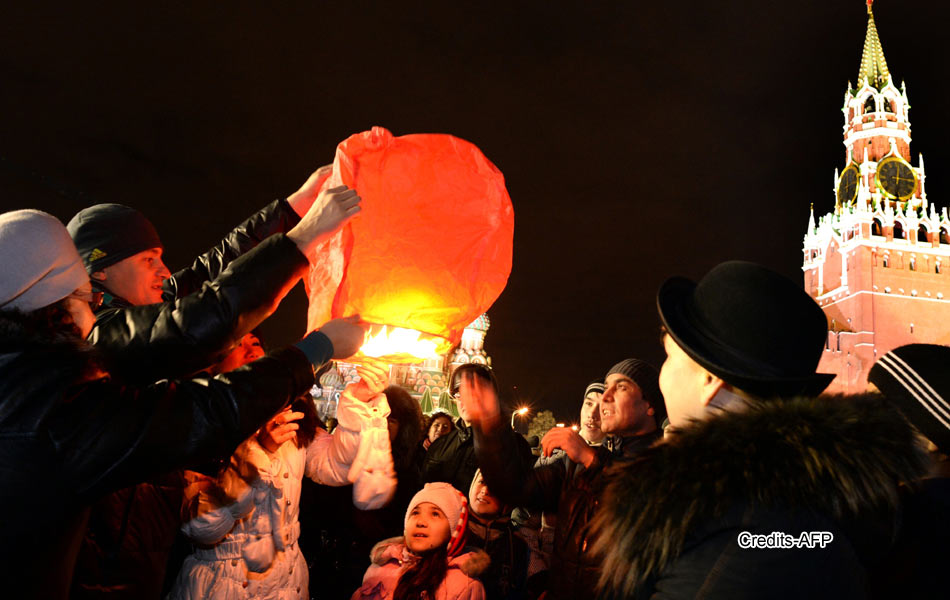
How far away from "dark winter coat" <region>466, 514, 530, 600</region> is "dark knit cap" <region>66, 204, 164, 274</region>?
303 cm

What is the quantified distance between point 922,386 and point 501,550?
3.34 m

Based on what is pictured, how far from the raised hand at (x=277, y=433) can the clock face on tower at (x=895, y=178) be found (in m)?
73.2

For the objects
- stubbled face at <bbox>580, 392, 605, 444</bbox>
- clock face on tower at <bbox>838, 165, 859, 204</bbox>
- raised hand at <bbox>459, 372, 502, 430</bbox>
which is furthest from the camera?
clock face on tower at <bbox>838, 165, 859, 204</bbox>

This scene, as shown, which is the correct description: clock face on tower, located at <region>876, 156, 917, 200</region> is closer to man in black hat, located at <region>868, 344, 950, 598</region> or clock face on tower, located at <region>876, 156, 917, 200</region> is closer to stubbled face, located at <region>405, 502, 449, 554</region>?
stubbled face, located at <region>405, 502, 449, 554</region>

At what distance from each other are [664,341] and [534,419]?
196 ft

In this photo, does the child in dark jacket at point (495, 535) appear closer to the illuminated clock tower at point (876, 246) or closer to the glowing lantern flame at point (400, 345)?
the glowing lantern flame at point (400, 345)

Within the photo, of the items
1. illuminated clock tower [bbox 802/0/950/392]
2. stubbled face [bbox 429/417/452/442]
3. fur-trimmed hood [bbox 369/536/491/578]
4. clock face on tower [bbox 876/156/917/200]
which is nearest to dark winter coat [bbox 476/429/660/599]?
fur-trimmed hood [bbox 369/536/491/578]

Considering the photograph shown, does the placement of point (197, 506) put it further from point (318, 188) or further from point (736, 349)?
point (736, 349)

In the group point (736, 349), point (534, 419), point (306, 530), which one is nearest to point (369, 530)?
point (306, 530)

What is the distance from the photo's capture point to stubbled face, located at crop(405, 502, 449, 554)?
408 centimetres

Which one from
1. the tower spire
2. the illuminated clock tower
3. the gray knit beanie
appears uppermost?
the tower spire

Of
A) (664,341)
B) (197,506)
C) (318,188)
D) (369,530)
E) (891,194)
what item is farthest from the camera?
(891,194)

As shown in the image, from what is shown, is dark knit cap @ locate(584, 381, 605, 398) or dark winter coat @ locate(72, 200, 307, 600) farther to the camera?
dark knit cap @ locate(584, 381, 605, 398)

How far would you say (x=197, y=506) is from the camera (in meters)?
2.82
